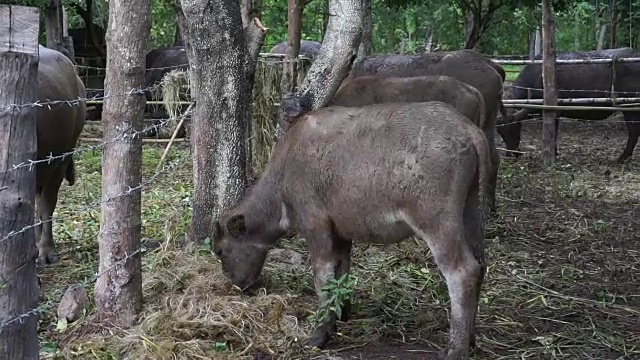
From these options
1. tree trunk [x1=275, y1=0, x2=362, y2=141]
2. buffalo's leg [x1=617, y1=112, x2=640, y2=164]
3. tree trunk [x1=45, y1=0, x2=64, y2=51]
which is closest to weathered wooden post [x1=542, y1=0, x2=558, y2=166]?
buffalo's leg [x1=617, y1=112, x2=640, y2=164]

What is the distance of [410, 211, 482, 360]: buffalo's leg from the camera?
4.34 m

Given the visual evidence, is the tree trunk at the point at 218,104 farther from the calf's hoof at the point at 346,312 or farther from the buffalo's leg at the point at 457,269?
the buffalo's leg at the point at 457,269

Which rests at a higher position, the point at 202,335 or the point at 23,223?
the point at 23,223

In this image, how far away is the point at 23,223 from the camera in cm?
352

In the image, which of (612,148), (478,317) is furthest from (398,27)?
(478,317)

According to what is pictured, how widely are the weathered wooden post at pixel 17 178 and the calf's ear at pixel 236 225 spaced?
1817mm

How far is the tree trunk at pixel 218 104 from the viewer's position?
585 centimetres

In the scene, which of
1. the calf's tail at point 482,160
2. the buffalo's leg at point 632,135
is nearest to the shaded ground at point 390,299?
the calf's tail at point 482,160

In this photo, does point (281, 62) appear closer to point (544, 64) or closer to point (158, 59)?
point (544, 64)

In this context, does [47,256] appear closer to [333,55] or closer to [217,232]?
[217,232]

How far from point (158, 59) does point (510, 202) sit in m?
10.7

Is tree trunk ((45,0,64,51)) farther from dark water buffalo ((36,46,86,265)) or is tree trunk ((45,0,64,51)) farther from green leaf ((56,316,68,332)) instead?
green leaf ((56,316,68,332))

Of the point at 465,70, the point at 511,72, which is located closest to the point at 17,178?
the point at 465,70

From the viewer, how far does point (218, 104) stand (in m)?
5.96
